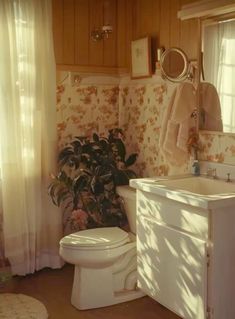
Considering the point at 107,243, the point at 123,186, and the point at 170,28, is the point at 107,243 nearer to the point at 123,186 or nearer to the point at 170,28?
the point at 123,186

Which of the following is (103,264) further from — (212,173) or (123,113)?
(123,113)

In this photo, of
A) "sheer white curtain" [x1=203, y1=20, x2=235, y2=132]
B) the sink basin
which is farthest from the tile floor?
"sheer white curtain" [x1=203, y1=20, x2=235, y2=132]

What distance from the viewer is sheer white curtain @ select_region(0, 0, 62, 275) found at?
3.13 metres

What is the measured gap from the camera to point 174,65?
3029 mm

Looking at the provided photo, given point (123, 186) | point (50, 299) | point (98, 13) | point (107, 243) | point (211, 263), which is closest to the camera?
point (211, 263)

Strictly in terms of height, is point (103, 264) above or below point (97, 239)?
below

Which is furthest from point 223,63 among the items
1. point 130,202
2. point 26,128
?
point 26,128

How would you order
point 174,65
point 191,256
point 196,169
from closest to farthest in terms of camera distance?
1. point 191,256
2. point 196,169
3. point 174,65

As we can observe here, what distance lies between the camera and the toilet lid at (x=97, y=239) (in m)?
2.76

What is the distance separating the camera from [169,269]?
247cm

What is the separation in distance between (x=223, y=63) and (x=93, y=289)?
168cm

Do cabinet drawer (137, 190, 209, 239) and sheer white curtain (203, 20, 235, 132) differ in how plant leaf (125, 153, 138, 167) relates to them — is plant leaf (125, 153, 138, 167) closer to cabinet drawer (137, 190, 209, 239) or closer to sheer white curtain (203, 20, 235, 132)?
cabinet drawer (137, 190, 209, 239)

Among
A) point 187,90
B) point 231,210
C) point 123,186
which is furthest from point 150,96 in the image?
point 231,210

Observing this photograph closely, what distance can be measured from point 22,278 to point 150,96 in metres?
1.70
